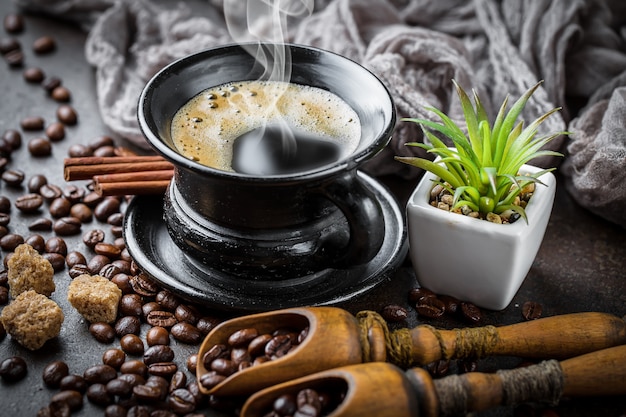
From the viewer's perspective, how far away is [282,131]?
173cm

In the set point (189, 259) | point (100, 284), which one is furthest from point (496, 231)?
point (100, 284)

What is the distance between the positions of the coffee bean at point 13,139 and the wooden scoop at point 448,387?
1.27m

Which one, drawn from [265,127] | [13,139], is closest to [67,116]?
[13,139]

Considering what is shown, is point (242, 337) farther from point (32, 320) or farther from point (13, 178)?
point (13, 178)

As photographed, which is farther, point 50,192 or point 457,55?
point 457,55

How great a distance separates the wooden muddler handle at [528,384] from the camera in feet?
4.48

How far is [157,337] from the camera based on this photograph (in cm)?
163

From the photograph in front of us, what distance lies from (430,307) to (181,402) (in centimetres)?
61

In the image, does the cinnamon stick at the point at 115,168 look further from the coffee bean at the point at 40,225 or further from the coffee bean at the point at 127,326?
the coffee bean at the point at 127,326

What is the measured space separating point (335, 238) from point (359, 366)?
1.13ft

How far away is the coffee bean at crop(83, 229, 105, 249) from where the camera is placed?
1.91 meters

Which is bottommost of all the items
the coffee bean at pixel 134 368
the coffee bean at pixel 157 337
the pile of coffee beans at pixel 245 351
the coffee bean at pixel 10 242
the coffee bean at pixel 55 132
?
the coffee bean at pixel 55 132

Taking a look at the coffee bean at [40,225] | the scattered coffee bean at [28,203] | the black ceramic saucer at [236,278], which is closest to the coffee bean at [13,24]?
the scattered coffee bean at [28,203]

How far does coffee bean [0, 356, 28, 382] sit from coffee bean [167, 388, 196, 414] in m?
0.32
